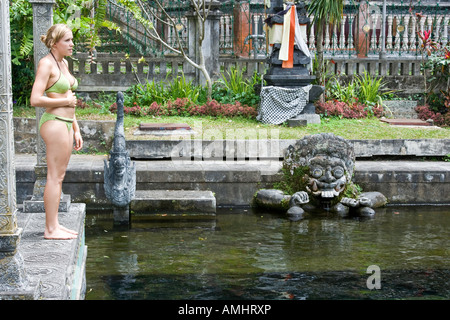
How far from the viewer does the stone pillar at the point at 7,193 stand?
3812mm

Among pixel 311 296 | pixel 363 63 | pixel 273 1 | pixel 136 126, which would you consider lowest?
pixel 311 296

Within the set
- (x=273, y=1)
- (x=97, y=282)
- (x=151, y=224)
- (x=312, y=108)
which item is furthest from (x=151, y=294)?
(x=273, y=1)

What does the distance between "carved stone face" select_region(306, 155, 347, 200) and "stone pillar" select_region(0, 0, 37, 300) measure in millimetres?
5394

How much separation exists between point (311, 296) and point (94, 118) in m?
6.80

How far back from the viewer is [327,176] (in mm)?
8648

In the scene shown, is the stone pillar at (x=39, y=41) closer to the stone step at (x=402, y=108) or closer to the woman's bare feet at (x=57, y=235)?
the woman's bare feet at (x=57, y=235)

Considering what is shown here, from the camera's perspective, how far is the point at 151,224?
817 centimetres

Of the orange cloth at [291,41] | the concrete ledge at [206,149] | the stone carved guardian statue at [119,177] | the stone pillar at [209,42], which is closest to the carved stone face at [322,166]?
the concrete ledge at [206,149]

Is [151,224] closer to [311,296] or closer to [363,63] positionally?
[311,296]

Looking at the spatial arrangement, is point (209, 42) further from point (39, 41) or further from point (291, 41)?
point (39, 41)

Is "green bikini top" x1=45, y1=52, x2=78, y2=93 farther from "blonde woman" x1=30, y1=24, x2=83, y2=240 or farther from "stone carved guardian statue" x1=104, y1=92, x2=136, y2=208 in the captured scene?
"stone carved guardian statue" x1=104, y1=92, x2=136, y2=208

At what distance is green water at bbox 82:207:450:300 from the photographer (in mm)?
5887

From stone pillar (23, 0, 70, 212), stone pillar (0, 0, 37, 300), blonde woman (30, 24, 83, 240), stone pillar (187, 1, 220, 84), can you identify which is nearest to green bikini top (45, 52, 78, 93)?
blonde woman (30, 24, 83, 240)

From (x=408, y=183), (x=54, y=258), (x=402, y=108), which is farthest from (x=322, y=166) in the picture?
(x=402, y=108)
